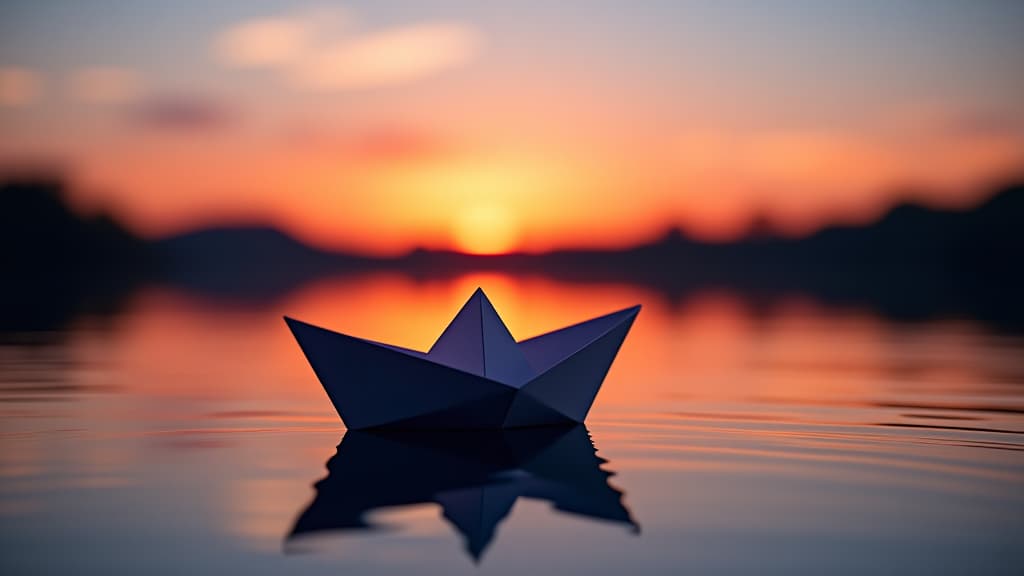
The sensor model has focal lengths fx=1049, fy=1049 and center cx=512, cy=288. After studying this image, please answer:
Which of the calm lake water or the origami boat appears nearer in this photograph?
the calm lake water

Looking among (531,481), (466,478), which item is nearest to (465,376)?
(466,478)

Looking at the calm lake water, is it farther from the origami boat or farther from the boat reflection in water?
the origami boat

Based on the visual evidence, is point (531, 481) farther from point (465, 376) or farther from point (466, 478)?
point (465, 376)

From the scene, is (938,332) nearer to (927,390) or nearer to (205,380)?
(927,390)

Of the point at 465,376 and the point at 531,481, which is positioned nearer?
the point at 531,481

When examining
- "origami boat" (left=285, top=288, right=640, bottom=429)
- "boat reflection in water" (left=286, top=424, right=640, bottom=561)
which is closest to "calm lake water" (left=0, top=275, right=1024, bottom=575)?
"boat reflection in water" (left=286, top=424, right=640, bottom=561)

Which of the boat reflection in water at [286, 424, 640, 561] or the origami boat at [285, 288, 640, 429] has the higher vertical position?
the origami boat at [285, 288, 640, 429]
